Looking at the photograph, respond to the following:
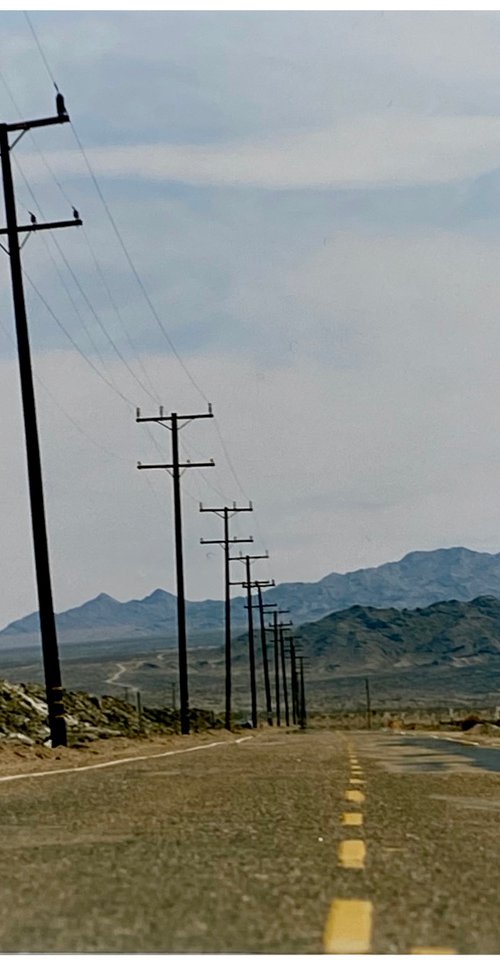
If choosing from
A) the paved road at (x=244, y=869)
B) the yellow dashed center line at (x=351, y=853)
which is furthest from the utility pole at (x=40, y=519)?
the yellow dashed center line at (x=351, y=853)

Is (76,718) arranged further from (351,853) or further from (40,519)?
(351,853)

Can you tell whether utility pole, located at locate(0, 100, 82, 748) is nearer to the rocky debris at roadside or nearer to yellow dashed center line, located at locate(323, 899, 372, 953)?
the rocky debris at roadside

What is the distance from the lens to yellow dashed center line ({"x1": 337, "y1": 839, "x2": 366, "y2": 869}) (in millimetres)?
8617

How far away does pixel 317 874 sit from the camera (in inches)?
321

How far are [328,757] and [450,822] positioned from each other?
1444 centimetres

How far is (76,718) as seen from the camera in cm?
5712

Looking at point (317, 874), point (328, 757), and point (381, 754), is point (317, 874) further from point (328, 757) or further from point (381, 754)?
point (381, 754)

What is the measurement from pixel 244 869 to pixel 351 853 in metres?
1.12

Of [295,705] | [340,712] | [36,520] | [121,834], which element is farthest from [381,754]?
[340,712]

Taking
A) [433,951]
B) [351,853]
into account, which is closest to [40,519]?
[351,853]

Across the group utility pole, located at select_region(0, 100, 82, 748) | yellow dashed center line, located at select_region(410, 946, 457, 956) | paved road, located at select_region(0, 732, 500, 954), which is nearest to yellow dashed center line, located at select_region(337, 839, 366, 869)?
paved road, located at select_region(0, 732, 500, 954)

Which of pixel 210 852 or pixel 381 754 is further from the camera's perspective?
pixel 381 754

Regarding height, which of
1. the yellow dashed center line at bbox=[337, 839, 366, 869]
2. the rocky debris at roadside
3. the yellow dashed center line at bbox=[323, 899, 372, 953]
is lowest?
the rocky debris at roadside

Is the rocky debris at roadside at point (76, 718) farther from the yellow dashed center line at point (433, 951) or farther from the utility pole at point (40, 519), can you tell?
the yellow dashed center line at point (433, 951)
